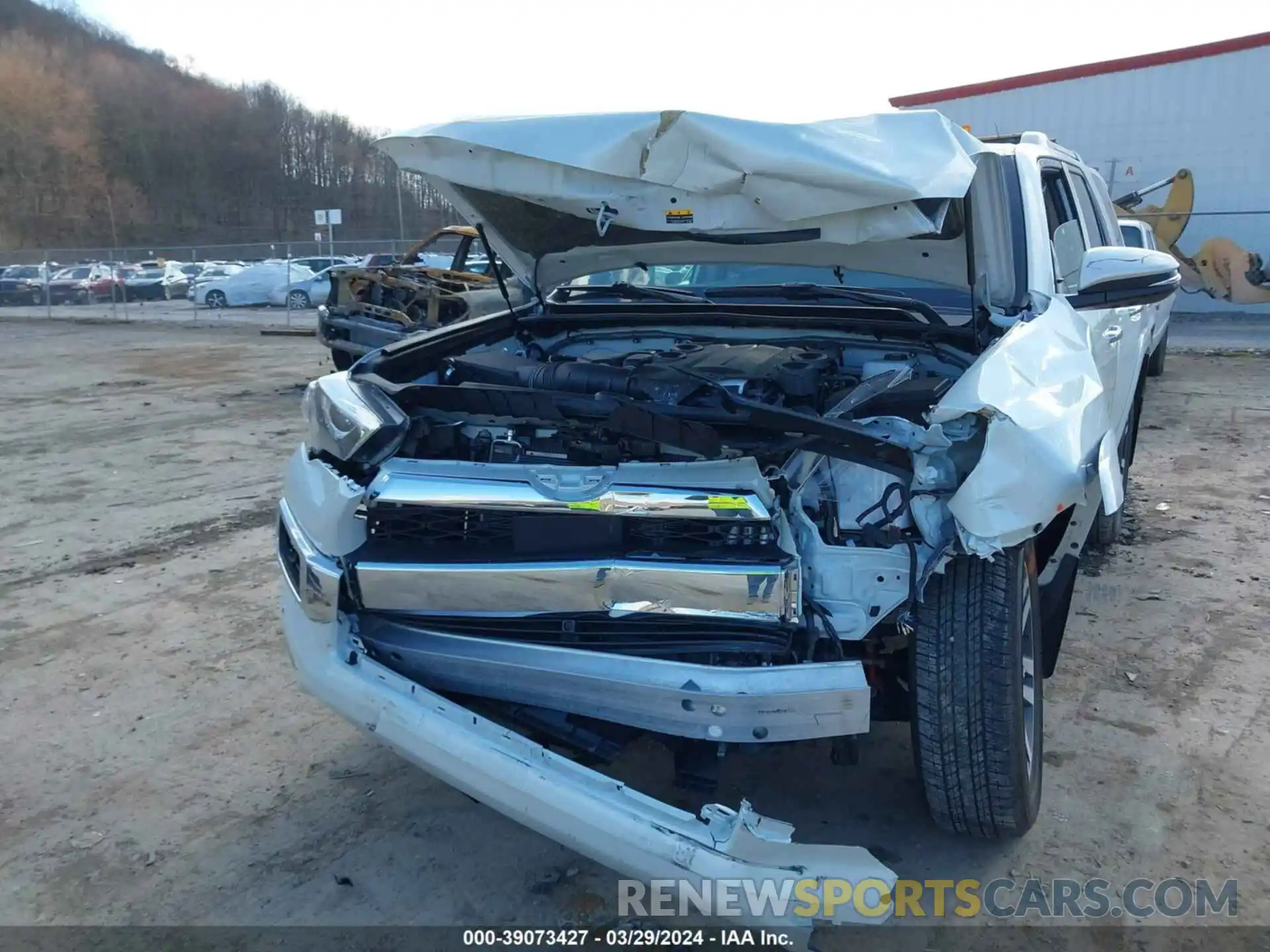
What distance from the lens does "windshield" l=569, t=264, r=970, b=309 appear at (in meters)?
3.49

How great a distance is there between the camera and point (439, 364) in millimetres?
3650

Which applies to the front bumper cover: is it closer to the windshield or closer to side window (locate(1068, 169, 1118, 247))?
the windshield

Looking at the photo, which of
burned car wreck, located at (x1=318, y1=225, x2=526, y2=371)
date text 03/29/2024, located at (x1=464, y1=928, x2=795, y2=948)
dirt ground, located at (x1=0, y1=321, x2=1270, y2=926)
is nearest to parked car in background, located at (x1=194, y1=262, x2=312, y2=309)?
burned car wreck, located at (x1=318, y1=225, x2=526, y2=371)

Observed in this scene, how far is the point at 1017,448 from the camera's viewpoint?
2340 mm

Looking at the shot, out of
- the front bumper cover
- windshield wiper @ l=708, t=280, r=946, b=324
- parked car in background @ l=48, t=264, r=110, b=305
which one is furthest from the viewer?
parked car in background @ l=48, t=264, r=110, b=305

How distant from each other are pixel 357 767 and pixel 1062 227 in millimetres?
3347

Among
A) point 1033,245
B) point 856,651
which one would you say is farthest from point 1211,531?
point 856,651

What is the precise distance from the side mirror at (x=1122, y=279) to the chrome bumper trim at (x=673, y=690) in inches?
66.1

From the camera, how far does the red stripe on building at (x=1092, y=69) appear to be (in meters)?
18.3

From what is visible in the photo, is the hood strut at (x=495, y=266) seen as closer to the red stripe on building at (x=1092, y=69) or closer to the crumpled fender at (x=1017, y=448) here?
the crumpled fender at (x=1017, y=448)

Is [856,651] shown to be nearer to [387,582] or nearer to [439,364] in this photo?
[387,582]

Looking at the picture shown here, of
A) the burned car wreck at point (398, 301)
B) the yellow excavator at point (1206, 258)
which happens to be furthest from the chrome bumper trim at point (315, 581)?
the yellow excavator at point (1206, 258)

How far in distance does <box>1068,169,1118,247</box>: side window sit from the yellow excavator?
1436 cm

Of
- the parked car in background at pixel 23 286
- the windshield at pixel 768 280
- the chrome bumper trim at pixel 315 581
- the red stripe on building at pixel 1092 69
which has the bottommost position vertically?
the parked car in background at pixel 23 286
